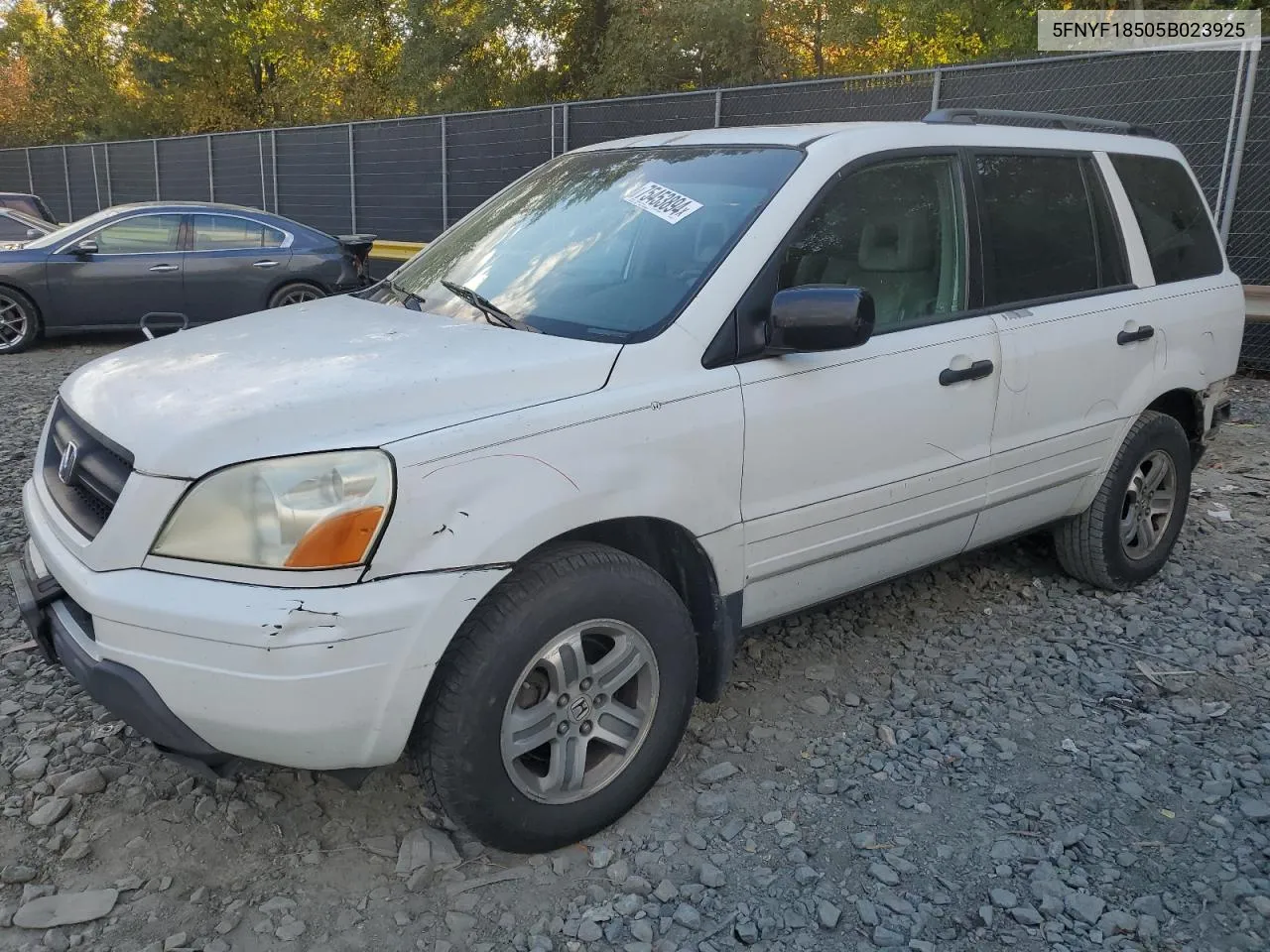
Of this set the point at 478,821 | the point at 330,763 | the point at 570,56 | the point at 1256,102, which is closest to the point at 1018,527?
the point at 478,821

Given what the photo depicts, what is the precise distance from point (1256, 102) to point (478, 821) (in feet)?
28.3

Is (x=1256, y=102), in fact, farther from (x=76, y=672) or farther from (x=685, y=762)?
(x=76, y=672)

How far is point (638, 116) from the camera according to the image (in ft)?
40.8

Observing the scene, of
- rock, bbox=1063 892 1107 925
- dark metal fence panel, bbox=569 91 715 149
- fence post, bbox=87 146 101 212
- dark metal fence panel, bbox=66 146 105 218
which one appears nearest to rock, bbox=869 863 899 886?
rock, bbox=1063 892 1107 925

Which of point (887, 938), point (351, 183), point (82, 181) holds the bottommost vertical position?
→ point (887, 938)

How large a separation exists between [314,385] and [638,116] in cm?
1063

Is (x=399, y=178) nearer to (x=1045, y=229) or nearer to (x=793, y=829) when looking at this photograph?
(x=1045, y=229)

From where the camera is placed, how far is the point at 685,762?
3.24m

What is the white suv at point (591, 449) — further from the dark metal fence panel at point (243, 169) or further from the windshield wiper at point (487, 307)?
the dark metal fence panel at point (243, 169)

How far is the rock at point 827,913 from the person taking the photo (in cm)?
257

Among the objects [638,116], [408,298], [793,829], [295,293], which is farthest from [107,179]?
[793,829]

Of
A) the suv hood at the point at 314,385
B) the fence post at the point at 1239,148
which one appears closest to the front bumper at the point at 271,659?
the suv hood at the point at 314,385

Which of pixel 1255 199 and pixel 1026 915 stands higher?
pixel 1255 199

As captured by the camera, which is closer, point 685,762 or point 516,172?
point 685,762
